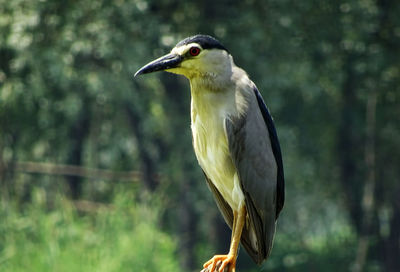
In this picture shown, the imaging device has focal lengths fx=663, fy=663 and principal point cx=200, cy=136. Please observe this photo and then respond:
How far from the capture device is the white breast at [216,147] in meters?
3.50

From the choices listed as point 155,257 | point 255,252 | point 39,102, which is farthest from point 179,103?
point 255,252

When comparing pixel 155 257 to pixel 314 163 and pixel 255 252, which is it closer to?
pixel 255 252

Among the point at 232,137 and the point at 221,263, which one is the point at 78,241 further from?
the point at 232,137

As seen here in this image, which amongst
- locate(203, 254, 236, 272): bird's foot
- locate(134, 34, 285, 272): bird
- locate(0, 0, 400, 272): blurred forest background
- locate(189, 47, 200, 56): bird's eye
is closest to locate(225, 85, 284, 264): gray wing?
locate(134, 34, 285, 272): bird

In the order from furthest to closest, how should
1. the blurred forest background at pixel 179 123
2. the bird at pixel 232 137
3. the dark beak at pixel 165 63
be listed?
the blurred forest background at pixel 179 123, the bird at pixel 232 137, the dark beak at pixel 165 63

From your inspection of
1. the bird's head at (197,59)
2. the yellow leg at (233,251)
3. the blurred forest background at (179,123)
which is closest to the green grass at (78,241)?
the blurred forest background at (179,123)

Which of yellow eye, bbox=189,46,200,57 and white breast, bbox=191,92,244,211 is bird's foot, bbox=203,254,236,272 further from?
yellow eye, bbox=189,46,200,57

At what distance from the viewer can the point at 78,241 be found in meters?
8.09

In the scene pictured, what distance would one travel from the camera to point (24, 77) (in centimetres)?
1250

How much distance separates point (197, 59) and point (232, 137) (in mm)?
452

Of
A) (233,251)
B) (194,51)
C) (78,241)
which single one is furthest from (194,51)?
(78,241)

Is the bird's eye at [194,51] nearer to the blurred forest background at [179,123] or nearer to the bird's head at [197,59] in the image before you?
the bird's head at [197,59]

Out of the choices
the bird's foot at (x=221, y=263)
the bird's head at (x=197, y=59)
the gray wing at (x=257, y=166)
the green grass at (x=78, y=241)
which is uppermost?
the bird's head at (x=197, y=59)

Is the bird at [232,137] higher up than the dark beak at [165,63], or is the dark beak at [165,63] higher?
the dark beak at [165,63]
